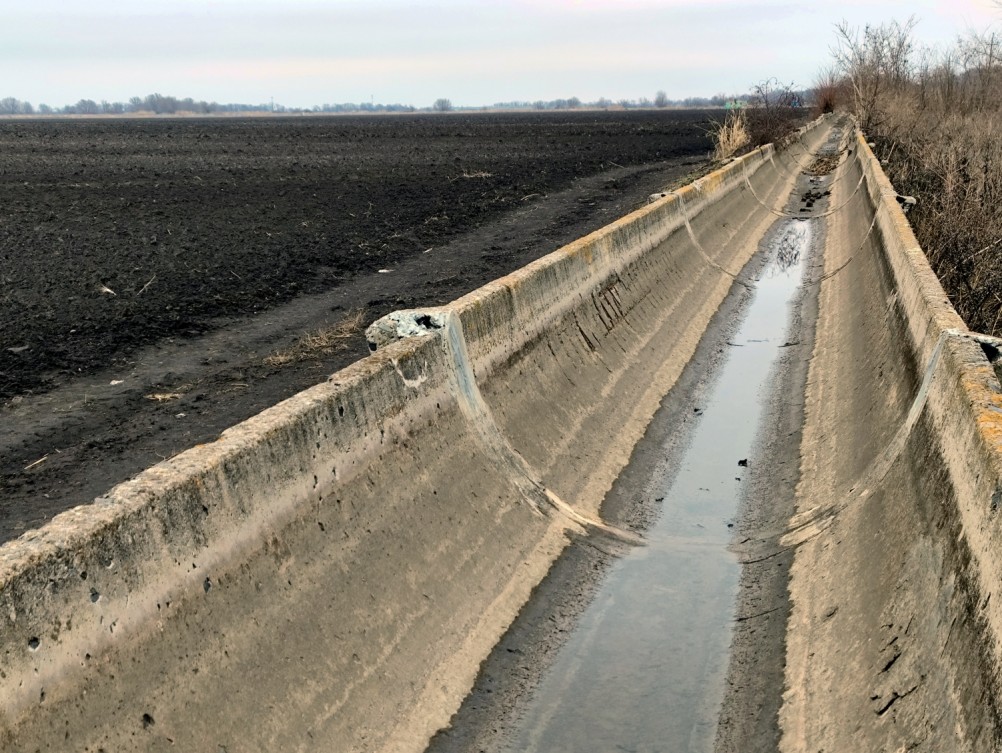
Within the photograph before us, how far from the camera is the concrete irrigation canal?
9.25 feet

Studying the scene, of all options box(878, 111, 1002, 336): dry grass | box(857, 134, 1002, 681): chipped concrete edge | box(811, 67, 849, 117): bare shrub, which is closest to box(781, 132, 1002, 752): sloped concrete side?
box(857, 134, 1002, 681): chipped concrete edge

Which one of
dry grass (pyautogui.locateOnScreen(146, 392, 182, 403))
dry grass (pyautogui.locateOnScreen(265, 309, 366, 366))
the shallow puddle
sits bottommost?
the shallow puddle

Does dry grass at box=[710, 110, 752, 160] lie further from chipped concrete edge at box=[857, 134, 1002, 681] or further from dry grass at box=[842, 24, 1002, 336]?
chipped concrete edge at box=[857, 134, 1002, 681]

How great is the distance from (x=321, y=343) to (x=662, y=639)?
16.4ft

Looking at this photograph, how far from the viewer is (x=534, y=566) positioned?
5.26 metres

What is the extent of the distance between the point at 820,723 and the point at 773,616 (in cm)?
115

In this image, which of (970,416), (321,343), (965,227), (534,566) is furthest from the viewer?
(965,227)

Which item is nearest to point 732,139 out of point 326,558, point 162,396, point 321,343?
point 321,343

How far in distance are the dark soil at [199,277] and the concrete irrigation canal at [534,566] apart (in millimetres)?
2030

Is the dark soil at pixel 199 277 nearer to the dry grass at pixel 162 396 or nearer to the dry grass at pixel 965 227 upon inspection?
the dry grass at pixel 162 396

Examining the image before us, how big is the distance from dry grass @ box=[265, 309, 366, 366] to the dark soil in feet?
0.17

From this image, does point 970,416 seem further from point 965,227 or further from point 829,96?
point 829,96

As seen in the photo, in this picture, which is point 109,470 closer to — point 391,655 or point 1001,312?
point 391,655

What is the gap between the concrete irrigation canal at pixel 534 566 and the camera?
111 inches
